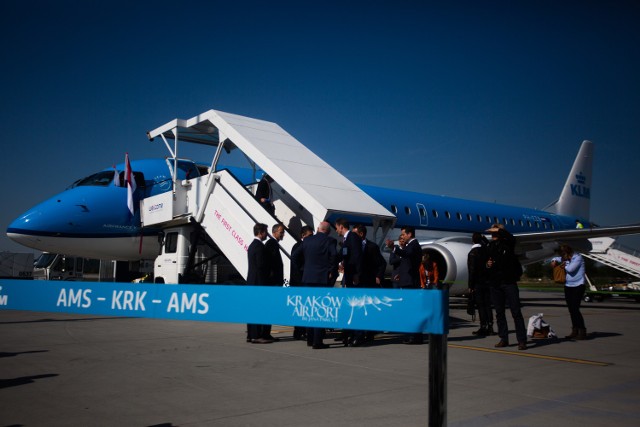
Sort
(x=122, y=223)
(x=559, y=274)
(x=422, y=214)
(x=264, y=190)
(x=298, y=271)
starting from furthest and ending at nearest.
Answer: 1. (x=422, y=214)
2. (x=122, y=223)
3. (x=264, y=190)
4. (x=559, y=274)
5. (x=298, y=271)

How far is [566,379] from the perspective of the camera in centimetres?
527

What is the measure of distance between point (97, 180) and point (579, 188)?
25881 mm

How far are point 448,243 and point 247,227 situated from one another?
566 cm

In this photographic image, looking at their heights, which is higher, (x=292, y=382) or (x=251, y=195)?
(x=251, y=195)

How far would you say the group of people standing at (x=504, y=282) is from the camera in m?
7.51

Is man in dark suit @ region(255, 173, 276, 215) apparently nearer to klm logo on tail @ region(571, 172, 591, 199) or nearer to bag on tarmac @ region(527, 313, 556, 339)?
bag on tarmac @ region(527, 313, 556, 339)

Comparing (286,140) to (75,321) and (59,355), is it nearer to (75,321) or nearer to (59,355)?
(75,321)

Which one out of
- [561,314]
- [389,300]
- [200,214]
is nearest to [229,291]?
[389,300]

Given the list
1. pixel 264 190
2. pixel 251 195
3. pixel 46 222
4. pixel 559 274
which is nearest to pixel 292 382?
pixel 251 195

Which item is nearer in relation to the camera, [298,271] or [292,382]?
[292,382]

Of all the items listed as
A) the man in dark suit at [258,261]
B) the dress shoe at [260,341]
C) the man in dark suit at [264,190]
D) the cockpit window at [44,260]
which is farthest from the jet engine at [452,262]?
the cockpit window at [44,260]

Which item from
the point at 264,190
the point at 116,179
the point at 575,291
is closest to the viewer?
the point at 575,291

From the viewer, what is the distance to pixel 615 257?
28.9m

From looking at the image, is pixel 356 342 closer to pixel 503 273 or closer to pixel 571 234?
pixel 503 273
